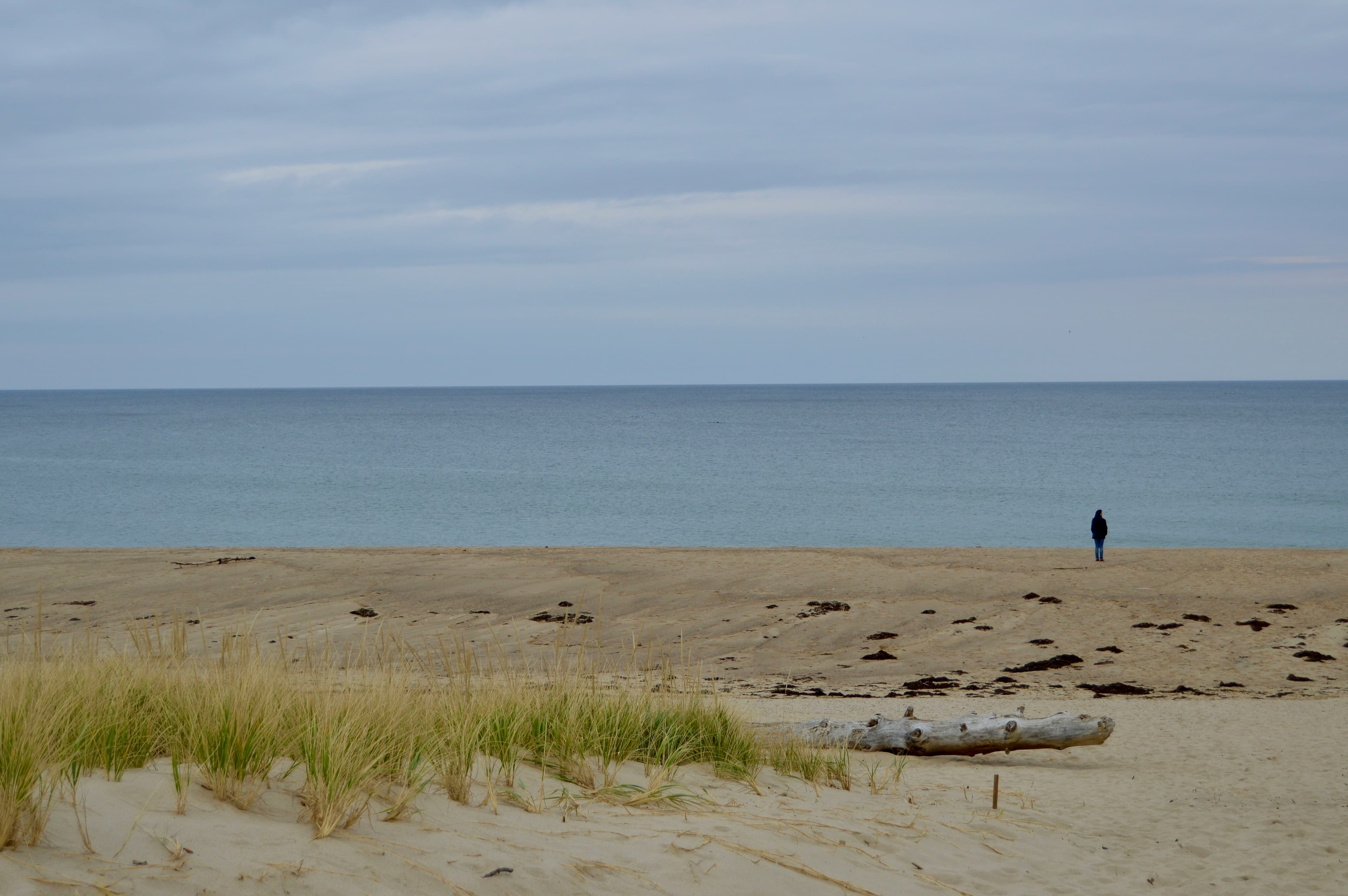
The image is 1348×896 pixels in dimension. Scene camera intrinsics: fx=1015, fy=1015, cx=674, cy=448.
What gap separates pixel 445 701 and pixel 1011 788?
4.33 metres

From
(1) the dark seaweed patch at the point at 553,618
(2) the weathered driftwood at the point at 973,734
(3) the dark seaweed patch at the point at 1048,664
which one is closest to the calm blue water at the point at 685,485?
(1) the dark seaweed patch at the point at 553,618

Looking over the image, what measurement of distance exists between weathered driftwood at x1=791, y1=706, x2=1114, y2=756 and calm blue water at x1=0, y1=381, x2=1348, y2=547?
26335 millimetres

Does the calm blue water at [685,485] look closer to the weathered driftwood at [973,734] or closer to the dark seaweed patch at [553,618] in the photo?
the dark seaweed patch at [553,618]

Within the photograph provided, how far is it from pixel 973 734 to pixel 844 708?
9.76ft

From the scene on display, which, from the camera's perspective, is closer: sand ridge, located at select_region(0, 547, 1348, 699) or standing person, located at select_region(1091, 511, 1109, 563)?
sand ridge, located at select_region(0, 547, 1348, 699)

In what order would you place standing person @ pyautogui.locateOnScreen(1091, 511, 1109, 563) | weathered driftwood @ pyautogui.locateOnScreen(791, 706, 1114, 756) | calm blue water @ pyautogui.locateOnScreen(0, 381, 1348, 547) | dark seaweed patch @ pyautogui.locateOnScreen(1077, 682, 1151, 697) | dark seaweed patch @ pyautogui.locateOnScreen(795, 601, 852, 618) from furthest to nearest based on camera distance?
1. calm blue water @ pyautogui.locateOnScreen(0, 381, 1348, 547)
2. standing person @ pyautogui.locateOnScreen(1091, 511, 1109, 563)
3. dark seaweed patch @ pyautogui.locateOnScreen(795, 601, 852, 618)
4. dark seaweed patch @ pyautogui.locateOnScreen(1077, 682, 1151, 697)
5. weathered driftwood @ pyautogui.locateOnScreen(791, 706, 1114, 756)

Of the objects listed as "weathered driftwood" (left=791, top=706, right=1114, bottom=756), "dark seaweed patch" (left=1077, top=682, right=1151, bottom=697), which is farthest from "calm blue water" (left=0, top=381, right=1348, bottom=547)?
"weathered driftwood" (left=791, top=706, right=1114, bottom=756)

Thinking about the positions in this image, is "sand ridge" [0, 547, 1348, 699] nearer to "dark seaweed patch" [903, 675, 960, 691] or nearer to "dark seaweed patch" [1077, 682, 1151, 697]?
"dark seaweed patch" [903, 675, 960, 691]

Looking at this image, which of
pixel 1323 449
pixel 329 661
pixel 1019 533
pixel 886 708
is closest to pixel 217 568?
pixel 886 708

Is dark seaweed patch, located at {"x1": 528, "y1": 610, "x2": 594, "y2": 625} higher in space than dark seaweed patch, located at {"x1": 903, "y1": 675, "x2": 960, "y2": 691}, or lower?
lower

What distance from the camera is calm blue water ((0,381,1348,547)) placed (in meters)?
37.9

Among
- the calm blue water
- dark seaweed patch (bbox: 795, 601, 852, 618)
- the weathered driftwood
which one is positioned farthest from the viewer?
the calm blue water

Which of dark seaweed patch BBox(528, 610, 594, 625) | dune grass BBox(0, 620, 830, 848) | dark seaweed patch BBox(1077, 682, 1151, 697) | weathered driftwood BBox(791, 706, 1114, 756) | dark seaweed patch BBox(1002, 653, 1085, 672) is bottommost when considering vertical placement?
dark seaweed patch BBox(528, 610, 594, 625)

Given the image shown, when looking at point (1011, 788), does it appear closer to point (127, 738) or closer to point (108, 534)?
point (127, 738)
